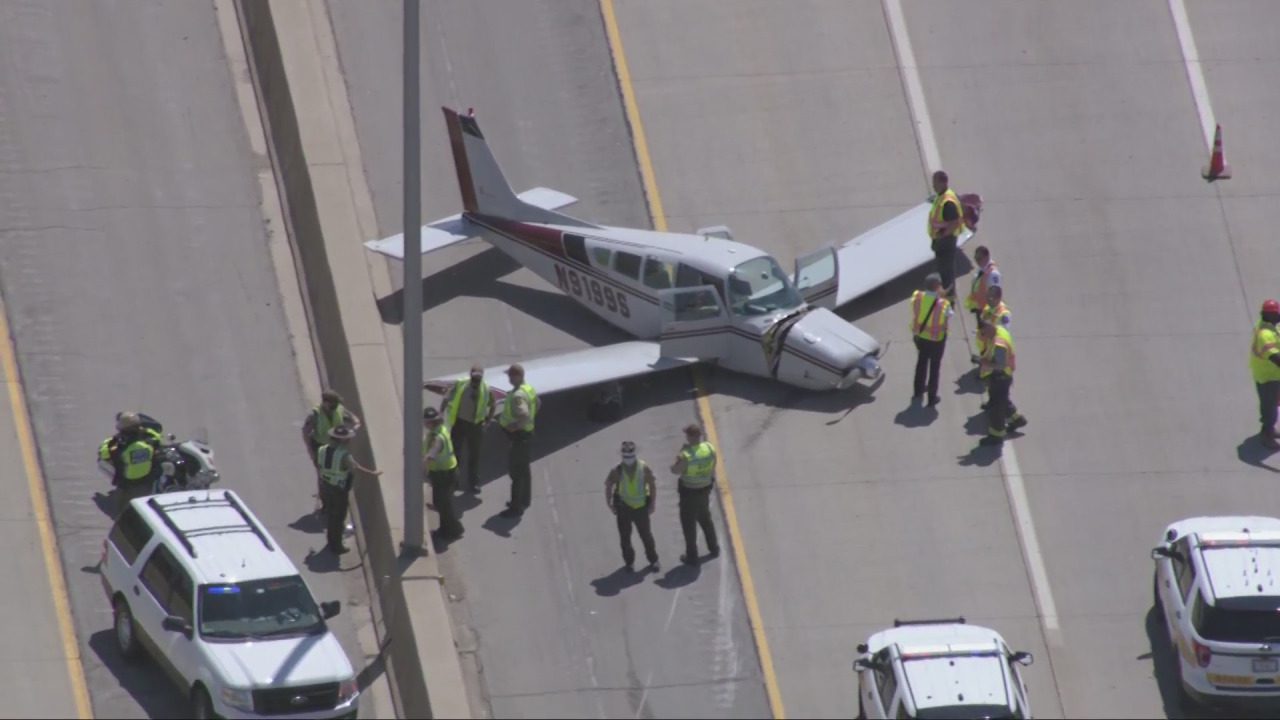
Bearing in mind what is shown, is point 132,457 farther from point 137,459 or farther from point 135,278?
point 135,278

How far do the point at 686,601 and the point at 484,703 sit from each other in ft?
9.08

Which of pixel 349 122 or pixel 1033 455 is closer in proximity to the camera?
pixel 1033 455

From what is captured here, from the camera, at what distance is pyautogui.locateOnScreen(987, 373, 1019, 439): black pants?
1110 inches

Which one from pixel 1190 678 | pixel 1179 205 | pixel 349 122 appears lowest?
pixel 1190 678

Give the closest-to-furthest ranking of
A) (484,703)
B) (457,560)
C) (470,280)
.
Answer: (484,703), (457,560), (470,280)

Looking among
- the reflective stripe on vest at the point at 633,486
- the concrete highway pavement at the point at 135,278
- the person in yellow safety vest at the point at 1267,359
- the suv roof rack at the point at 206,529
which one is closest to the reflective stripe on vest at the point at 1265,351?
the person in yellow safety vest at the point at 1267,359

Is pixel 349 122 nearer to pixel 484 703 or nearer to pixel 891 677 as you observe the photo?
pixel 484 703

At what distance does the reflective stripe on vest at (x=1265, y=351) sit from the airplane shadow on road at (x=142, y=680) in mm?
13552

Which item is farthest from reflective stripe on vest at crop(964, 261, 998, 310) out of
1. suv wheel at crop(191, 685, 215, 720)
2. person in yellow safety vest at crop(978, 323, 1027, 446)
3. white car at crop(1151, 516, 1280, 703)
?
suv wheel at crop(191, 685, 215, 720)

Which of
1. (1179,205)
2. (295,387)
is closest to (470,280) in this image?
(295,387)

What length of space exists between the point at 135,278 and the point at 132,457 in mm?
5069

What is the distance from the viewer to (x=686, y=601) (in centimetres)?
2642

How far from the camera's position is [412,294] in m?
25.7

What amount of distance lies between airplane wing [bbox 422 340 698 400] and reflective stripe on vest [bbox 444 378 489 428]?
358mm
